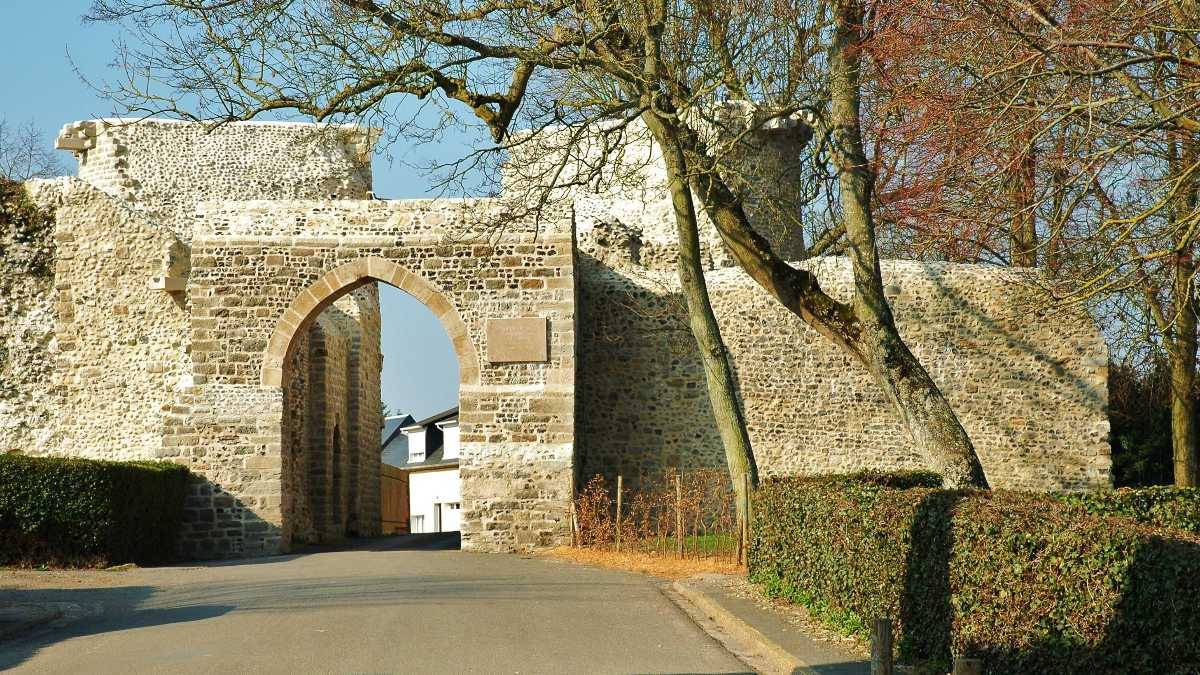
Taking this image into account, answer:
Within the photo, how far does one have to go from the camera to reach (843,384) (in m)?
20.5

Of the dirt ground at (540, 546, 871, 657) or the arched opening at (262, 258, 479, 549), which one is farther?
the arched opening at (262, 258, 479, 549)

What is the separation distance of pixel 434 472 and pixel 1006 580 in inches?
1504

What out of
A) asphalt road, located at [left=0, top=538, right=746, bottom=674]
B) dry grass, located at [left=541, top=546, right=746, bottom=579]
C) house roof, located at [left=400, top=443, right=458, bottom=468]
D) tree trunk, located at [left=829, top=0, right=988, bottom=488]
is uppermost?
tree trunk, located at [left=829, top=0, right=988, bottom=488]

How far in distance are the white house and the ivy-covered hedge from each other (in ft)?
112

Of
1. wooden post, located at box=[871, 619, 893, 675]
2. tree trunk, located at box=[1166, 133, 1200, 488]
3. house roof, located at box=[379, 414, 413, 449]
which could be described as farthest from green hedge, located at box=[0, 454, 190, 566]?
house roof, located at box=[379, 414, 413, 449]

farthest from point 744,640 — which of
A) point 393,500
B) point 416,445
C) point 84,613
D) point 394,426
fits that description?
point 394,426

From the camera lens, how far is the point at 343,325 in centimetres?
2327

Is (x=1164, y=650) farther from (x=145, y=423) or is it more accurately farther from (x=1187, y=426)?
(x=145, y=423)

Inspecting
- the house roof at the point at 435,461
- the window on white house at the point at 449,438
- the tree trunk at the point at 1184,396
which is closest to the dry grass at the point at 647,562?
the tree trunk at the point at 1184,396

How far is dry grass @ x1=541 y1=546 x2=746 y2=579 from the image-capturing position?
46.8 feet

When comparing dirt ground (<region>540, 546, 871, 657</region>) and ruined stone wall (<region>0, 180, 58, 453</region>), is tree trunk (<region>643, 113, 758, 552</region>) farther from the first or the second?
ruined stone wall (<region>0, 180, 58, 453</region>)

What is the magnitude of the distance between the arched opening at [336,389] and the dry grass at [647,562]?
2.95 metres

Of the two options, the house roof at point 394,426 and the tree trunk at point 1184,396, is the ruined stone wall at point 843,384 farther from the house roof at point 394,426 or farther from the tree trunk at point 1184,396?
the house roof at point 394,426

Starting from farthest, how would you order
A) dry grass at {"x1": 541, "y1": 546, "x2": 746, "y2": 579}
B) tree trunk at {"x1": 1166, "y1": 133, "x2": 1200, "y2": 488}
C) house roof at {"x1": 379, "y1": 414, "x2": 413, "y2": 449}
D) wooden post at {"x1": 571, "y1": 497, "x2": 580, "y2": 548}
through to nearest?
house roof at {"x1": 379, "y1": 414, "x2": 413, "y2": 449}
tree trunk at {"x1": 1166, "y1": 133, "x2": 1200, "y2": 488}
wooden post at {"x1": 571, "y1": 497, "x2": 580, "y2": 548}
dry grass at {"x1": 541, "y1": 546, "x2": 746, "y2": 579}
